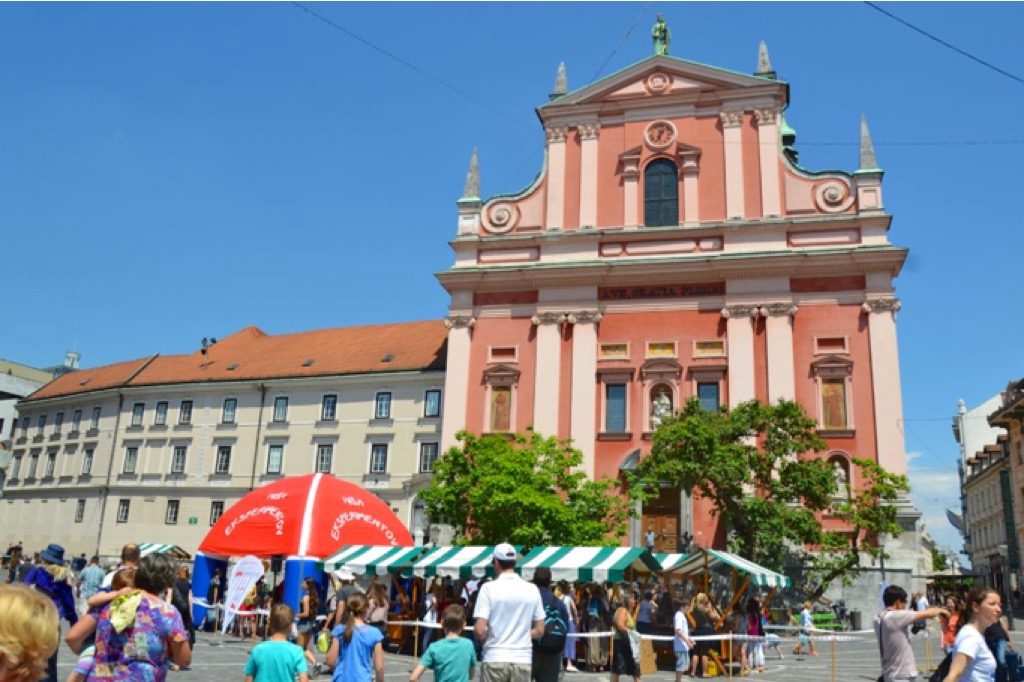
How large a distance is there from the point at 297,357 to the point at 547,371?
63.2 feet

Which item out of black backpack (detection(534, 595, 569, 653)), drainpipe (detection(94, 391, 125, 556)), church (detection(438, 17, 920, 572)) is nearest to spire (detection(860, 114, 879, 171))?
church (detection(438, 17, 920, 572))

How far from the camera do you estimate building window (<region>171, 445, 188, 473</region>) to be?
153 ft

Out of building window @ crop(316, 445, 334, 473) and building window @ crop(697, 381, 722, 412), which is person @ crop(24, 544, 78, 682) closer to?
building window @ crop(697, 381, 722, 412)

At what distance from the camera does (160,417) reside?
1913 inches

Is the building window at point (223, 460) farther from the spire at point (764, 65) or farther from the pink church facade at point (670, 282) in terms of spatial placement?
the spire at point (764, 65)

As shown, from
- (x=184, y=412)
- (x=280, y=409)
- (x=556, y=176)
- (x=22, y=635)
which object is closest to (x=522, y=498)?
(x=556, y=176)

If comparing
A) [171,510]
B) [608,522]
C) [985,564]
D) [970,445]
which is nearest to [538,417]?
[608,522]

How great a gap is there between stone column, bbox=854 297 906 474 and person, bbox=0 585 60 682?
3063cm

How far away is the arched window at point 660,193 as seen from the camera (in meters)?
35.1

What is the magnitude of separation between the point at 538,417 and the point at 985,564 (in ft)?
149

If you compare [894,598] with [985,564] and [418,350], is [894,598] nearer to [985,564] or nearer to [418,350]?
[418,350]

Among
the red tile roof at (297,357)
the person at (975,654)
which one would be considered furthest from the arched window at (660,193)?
the person at (975,654)

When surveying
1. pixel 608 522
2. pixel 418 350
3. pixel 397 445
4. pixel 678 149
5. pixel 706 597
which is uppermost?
pixel 678 149

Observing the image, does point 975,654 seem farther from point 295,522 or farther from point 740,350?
point 740,350
